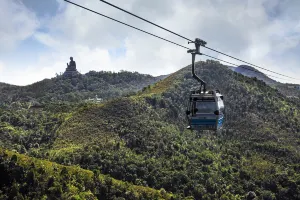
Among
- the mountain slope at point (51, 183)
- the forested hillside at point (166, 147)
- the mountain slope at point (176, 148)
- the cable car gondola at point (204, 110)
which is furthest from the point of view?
the mountain slope at point (176, 148)

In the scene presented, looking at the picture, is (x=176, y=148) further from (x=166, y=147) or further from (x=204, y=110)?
(x=204, y=110)

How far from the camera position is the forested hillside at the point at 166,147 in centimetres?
13300

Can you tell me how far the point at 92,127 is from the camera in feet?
504

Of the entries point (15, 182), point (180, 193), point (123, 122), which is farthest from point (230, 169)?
point (15, 182)

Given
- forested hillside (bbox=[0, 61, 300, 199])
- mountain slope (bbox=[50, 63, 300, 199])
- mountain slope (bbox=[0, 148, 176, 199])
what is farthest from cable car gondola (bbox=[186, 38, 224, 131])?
mountain slope (bbox=[50, 63, 300, 199])

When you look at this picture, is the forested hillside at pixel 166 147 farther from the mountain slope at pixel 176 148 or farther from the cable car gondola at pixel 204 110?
the cable car gondola at pixel 204 110

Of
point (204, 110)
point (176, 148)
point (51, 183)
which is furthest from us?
point (176, 148)

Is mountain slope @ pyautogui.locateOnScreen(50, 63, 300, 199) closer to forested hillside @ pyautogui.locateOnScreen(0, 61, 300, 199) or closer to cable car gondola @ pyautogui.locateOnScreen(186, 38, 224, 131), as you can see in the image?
forested hillside @ pyautogui.locateOnScreen(0, 61, 300, 199)

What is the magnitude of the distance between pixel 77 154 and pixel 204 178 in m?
46.7

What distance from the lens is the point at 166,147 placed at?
492 feet

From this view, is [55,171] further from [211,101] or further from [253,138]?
[253,138]

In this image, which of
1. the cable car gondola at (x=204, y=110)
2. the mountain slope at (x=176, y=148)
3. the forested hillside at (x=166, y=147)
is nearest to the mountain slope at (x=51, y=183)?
the forested hillside at (x=166, y=147)

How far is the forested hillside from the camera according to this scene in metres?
133

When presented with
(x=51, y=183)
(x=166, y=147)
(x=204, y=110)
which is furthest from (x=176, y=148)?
(x=204, y=110)
